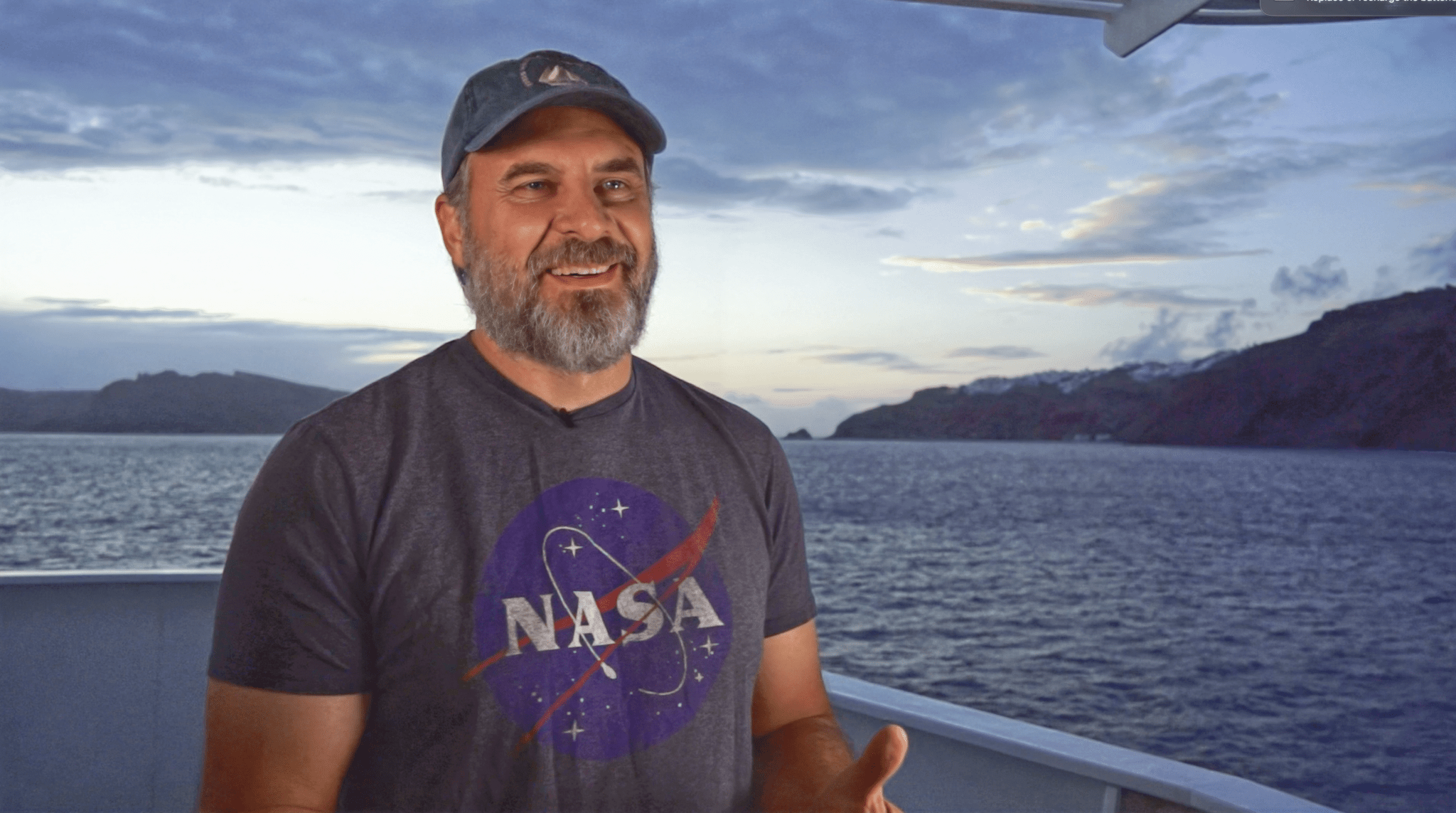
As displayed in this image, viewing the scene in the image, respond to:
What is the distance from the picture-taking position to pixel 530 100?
1123mm

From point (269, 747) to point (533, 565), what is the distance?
0.31m

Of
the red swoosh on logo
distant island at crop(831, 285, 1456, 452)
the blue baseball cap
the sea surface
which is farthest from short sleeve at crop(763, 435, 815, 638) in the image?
distant island at crop(831, 285, 1456, 452)

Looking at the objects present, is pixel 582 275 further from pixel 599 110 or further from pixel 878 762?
pixel 878 762

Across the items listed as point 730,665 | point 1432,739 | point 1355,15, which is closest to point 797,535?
point 730,665

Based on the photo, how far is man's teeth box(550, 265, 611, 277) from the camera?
1168mm

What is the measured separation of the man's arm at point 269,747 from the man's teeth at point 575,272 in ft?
1.74

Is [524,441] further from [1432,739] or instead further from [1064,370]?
[1064,370]

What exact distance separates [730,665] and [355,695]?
1.33 ft

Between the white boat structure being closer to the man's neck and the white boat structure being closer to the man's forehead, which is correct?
the man's neck

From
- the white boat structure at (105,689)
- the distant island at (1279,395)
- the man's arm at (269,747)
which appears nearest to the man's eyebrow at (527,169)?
the man's arm at (269,747)

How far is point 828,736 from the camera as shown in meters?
1.20

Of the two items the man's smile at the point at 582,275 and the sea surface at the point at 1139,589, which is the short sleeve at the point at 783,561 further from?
the sea surface at the point at 1139,589

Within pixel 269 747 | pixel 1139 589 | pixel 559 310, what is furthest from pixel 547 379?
pixel 1139 589

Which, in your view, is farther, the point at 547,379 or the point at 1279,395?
the point at 1279,395
